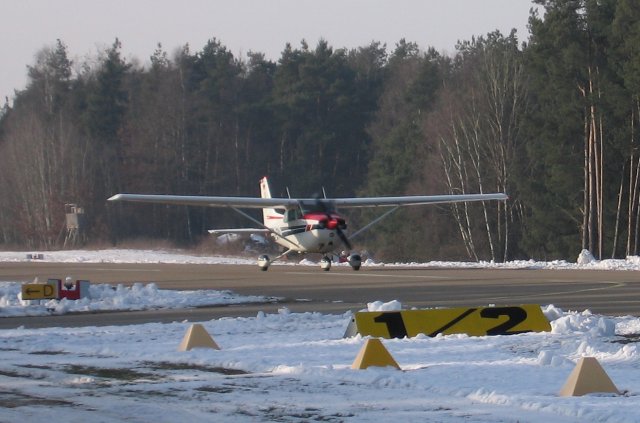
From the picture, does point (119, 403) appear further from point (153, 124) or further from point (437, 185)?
point (153, 124)

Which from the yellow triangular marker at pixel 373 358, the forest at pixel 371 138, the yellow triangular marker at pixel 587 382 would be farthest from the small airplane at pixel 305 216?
the yellow triangular marker at pixel 587 382

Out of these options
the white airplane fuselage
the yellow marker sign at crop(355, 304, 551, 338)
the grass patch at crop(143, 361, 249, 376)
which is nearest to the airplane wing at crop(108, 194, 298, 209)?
the white airplane fuselage

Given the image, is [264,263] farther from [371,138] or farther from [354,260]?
[371,138]

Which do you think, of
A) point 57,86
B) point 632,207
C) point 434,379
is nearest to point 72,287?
point 434,379

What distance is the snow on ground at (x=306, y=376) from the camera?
9.15m

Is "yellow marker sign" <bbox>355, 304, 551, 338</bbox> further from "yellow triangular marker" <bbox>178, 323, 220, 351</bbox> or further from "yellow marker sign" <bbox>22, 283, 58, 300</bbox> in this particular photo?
"yellow marker sign" <bbox>22, 283, 58, 300</bbox>

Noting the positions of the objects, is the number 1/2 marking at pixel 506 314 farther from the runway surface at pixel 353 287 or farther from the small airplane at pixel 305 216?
the small airplane at pixel 305 216

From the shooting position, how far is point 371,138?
300 feet

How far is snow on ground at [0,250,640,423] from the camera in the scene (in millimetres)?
9148

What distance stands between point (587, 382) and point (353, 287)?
1911 cm

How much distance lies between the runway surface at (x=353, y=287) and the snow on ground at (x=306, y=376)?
12.7 ft

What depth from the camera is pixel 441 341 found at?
1404 centimetres

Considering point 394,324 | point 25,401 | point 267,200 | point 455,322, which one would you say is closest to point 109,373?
point 25,401

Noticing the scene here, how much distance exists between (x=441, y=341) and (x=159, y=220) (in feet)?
254
